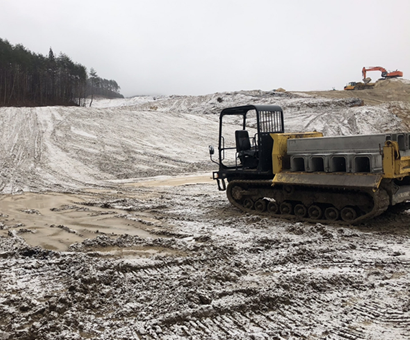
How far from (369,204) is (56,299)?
5773 millimetres

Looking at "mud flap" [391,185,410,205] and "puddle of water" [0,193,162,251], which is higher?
"mud flap" [391,185,410,205]

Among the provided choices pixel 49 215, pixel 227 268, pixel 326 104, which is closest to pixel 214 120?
pixel 326 104

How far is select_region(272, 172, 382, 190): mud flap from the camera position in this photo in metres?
6.99

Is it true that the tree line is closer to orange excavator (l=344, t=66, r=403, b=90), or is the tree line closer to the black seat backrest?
orange excavator (l=344, t=66, r=403, b=90)

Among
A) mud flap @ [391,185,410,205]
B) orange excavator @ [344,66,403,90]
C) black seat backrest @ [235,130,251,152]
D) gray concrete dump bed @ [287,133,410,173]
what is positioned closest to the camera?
gray concrete dump bed @ [287,133,410,173]

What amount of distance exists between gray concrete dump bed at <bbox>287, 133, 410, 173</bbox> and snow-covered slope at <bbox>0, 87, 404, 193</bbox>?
911 centimetres

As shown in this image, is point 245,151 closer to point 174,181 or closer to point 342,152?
point 342,152

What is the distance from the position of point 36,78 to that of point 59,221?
56.9 meters

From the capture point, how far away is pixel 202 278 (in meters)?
4.91

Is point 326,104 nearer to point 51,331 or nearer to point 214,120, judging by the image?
point 214,120

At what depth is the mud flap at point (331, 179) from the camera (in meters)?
6.99

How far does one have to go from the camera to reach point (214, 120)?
33375 mm

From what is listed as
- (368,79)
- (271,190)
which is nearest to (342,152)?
(271,190)

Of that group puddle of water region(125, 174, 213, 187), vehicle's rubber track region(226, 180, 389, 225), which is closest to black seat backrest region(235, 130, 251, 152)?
vehicle's rubber track region(226, 180, 389, 225)
